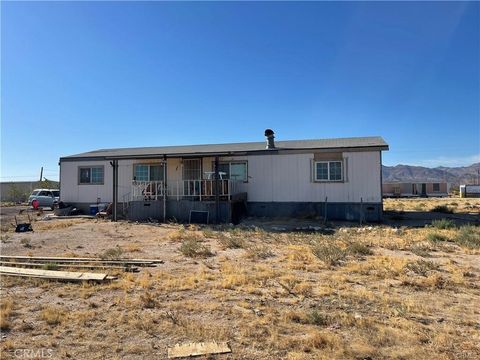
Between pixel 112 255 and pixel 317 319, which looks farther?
pixel 112 255

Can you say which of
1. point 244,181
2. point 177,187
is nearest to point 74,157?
point 177,187

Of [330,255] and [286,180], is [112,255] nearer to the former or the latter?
[330,255]

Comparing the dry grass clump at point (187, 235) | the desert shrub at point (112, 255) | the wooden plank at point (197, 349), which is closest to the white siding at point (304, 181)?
the dry grass clump at point (187, 235)

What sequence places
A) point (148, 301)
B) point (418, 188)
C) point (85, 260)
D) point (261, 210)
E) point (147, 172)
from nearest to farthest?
point (148, 301), point (85, 260), point (261, 210), point (147, 172), point (418, 188)

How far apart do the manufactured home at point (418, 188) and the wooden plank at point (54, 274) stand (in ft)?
161

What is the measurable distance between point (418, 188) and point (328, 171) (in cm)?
4062

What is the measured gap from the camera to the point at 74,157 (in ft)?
66.7

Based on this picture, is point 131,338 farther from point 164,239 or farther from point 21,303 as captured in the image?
point 164,239

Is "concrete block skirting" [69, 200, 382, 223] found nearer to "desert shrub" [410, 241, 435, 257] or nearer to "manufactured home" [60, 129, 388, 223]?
"manufactured home" [60, 129, 388, 223]

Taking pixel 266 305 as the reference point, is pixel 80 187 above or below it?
above

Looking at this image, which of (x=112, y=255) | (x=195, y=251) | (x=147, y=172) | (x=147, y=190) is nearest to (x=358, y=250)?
(x=195, y=251)

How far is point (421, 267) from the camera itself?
6.81m

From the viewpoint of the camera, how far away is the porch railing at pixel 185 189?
1611 cm

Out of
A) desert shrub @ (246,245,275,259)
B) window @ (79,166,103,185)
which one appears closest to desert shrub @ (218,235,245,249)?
desert shrub @ (246,245,275,259)
